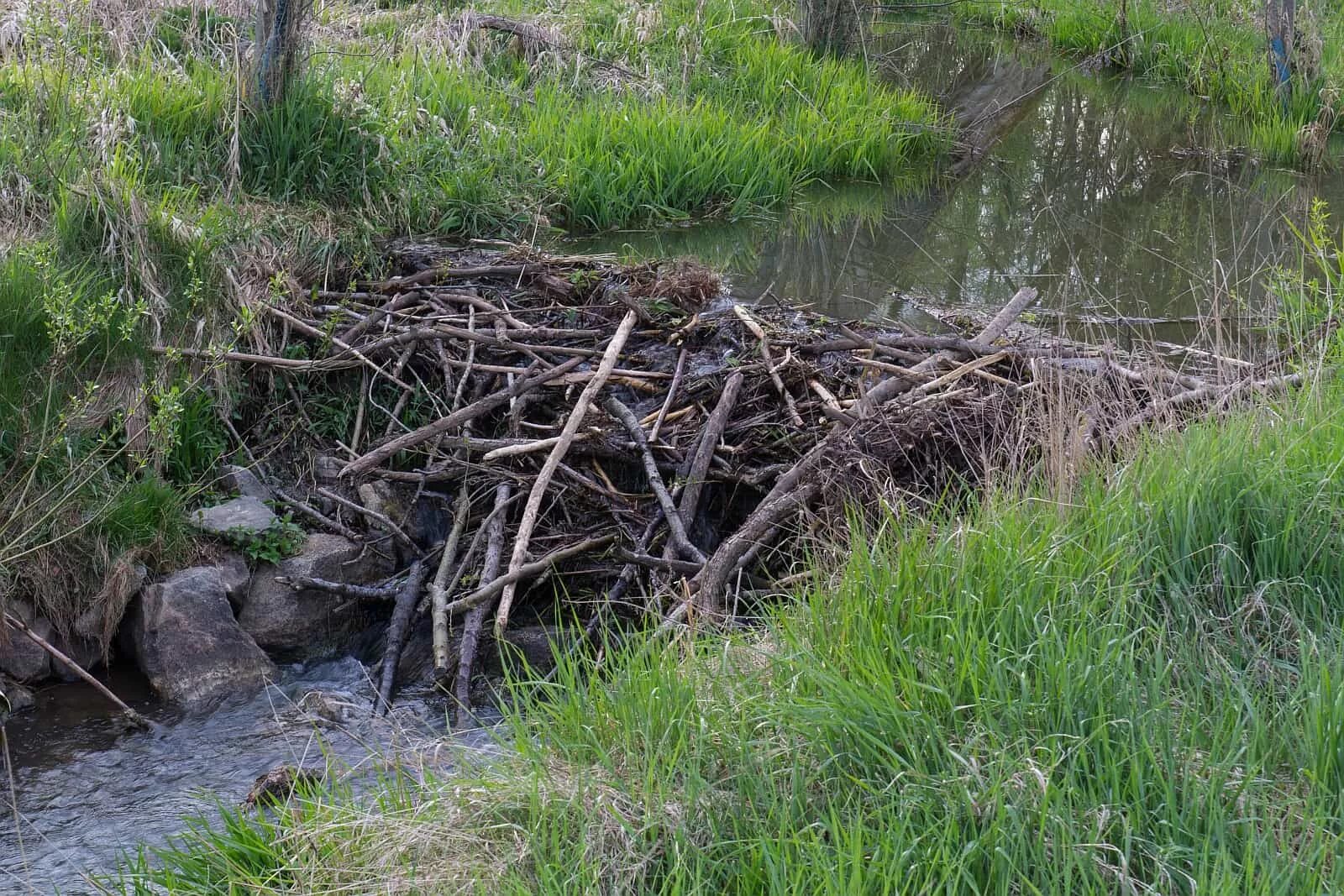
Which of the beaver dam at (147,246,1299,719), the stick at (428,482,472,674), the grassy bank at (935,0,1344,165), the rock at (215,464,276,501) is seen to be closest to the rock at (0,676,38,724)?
the beaver dam at (147,246,1299,719)

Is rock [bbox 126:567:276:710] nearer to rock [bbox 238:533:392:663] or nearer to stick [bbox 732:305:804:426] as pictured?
rock [bbox 238:533:392:663]

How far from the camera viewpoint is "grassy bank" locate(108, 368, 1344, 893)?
7.43 ft

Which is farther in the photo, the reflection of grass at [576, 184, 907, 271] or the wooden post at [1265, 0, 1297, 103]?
the wooden post at [1265, 0, 1297, 103]

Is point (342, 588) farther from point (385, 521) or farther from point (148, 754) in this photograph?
point (148, 754)

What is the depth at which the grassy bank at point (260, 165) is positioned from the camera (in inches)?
174

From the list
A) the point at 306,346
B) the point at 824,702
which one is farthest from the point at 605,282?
the point at 824,702

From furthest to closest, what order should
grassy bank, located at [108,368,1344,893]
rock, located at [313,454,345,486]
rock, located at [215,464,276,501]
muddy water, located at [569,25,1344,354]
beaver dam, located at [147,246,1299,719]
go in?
muddy water, located at [569,25,1344,354]
rock, located at [313,454,345,486]
rock, located at [215,464,276,501]
beaver dam, located at [147,246,1299,719]
grassy bank, located at [108,368,1344,893]

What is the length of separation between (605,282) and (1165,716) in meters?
3.71

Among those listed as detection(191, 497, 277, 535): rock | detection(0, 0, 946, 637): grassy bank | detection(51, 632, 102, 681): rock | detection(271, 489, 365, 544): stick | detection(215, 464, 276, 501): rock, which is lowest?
detection(51, 632, 102, 681): rock

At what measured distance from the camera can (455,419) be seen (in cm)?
462

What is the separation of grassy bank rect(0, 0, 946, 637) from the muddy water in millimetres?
529

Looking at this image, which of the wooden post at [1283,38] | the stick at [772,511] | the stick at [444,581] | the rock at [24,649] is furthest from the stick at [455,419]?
the wooden post at [1283,38]

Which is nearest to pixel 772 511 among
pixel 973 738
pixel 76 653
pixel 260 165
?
pixel 973 738

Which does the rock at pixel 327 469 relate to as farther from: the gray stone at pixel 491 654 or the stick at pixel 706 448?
the stick at pixel 706 448
